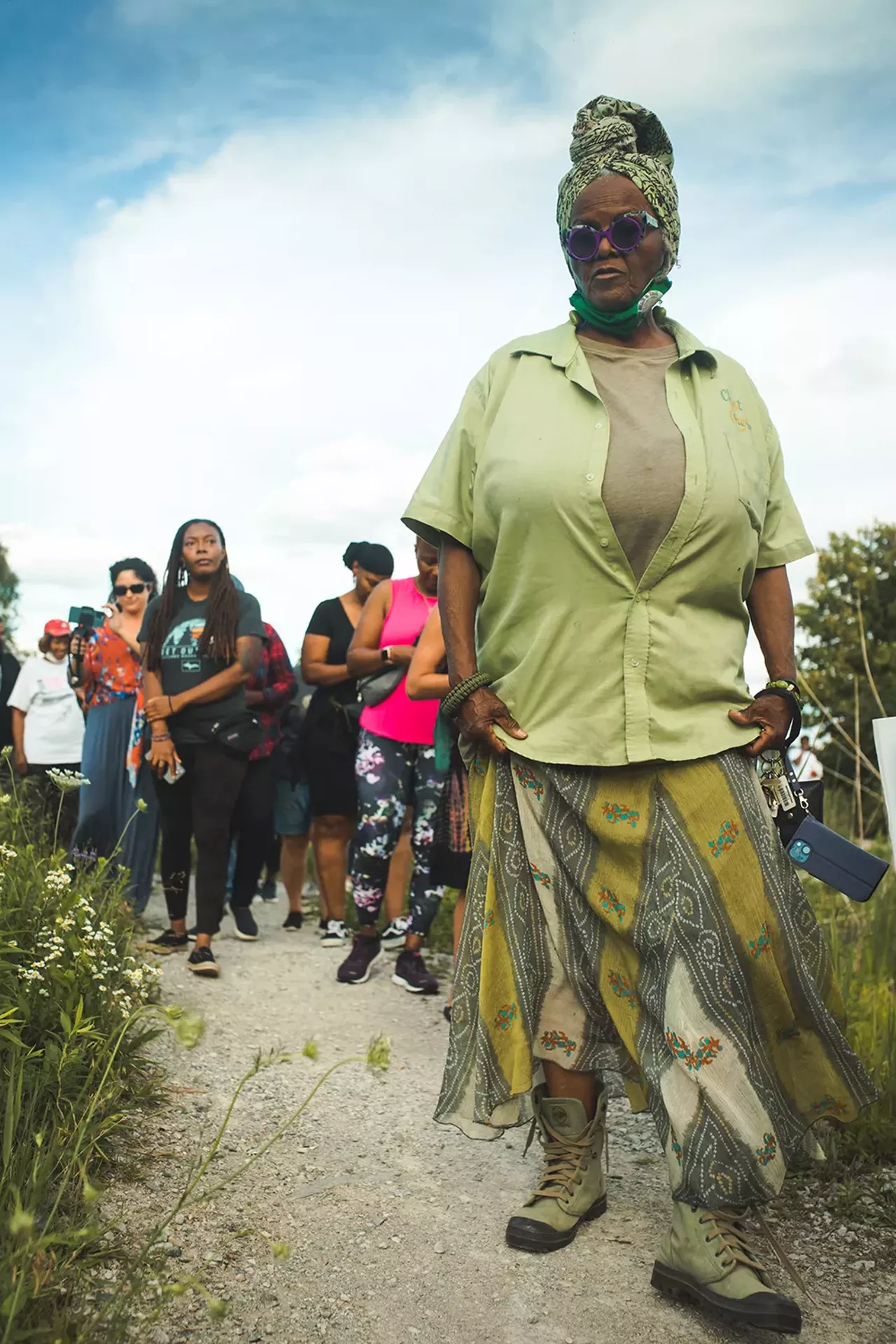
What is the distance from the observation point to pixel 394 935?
627 cm

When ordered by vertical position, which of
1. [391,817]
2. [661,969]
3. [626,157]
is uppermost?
[626,157]

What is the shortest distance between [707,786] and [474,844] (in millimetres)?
589

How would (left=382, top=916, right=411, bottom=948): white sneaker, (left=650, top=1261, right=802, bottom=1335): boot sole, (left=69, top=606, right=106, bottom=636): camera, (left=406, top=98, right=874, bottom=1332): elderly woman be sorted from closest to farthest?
1. (left=650, top=1261, right=802, bottom=1335): boot sole
2. (left=406, top=98, right=874, bottom=1332): elderly woman
3. (left=382, top=916, right=411, bottom=948): white sneaker
4. (left=69, top=606, right=106, bottom=636): camera

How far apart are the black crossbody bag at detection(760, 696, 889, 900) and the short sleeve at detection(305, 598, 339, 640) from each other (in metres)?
4.07

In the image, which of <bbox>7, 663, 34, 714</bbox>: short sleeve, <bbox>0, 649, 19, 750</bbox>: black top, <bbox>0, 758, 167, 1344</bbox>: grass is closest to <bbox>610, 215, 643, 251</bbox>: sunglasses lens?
<bbox>0, 758, 167, 1344</bbox>: grass

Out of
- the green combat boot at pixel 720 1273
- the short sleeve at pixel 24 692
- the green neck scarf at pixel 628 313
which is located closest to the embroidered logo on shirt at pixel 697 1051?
the green combat boot at pixel 720 1273

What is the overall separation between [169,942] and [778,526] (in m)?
3.63

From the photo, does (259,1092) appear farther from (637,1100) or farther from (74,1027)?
(637,1100)

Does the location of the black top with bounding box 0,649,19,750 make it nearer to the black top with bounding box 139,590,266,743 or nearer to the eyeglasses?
the black top with bounding box 139,590,266,743

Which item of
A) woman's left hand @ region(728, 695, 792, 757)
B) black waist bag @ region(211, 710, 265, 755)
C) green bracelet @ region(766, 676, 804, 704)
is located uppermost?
green bracelet @ region(766, 676, 804, 704)

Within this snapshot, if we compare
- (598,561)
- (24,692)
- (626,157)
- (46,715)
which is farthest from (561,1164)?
(24,692)

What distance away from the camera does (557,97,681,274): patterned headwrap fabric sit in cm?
286

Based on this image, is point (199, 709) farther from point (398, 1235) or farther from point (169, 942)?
point (398, 1235)

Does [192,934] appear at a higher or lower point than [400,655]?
lower
